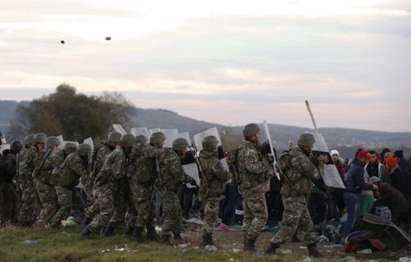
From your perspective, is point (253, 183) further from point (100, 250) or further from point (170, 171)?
point (100, 250)

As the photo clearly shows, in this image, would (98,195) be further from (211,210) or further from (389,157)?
(389,157)

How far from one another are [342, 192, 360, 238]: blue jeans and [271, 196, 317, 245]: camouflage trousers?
2.50m

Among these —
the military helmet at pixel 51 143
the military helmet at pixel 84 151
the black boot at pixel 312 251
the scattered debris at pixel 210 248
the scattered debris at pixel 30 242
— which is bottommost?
the scattered debris at pixel 30 242

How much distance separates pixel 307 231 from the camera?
553 inches

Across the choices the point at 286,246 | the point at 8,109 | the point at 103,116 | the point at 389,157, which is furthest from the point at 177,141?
the point at 8,109

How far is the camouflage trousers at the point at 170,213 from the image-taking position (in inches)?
615

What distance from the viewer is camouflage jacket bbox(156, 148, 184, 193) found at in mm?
15500

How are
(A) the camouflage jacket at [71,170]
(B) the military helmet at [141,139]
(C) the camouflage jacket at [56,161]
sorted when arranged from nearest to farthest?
(B) the military helmet at [141,139] < (A) the camouflage jacket at [71,170] < (C) the camouflage jacket at [56,161]

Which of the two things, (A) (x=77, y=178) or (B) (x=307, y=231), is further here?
(A) (x=77, y=178)

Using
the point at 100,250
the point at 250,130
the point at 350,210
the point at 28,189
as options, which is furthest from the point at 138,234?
the point at 28,189

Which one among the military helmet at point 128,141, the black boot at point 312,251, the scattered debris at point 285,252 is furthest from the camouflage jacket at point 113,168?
the black boot at point 312,251

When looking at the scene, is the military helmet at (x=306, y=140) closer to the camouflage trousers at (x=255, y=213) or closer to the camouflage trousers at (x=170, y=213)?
→ the camouflage trousers at (x=255, y=213)

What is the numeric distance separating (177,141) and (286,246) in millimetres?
2968

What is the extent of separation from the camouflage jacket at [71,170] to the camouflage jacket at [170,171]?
298 cm
